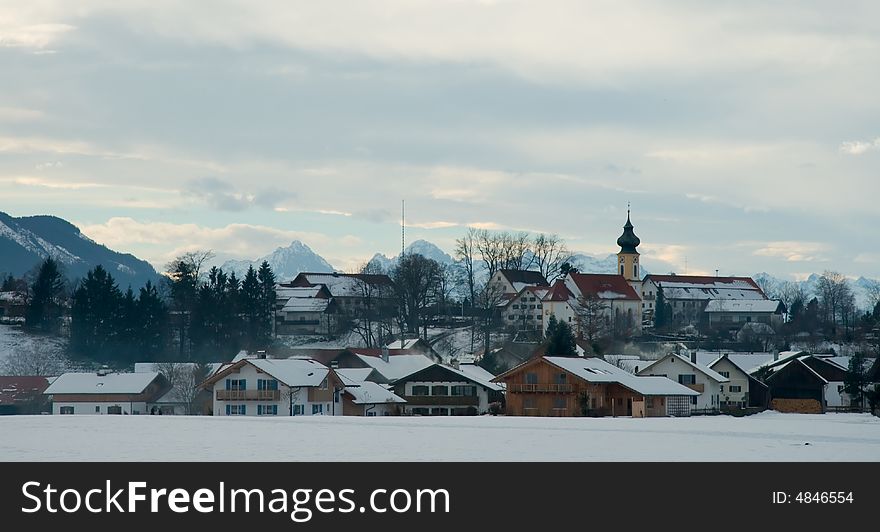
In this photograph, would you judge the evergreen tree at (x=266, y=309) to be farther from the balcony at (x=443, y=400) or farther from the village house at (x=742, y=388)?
the village house at (x=742, y=388)

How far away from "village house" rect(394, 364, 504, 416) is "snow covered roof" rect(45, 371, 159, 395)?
20918 mm

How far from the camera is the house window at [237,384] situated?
88206mm

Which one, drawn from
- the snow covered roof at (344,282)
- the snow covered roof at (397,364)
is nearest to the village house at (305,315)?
the snow covered roof at (344,282)

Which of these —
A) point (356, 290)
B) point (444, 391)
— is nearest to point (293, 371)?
point (444, 391)

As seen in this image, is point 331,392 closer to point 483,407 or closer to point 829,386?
point 483,407

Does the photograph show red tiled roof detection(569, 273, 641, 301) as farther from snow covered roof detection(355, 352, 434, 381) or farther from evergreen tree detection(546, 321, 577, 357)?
evergreen tree detection(546, 321, 577, 357)

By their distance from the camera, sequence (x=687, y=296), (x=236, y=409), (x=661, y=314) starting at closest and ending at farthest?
(x=236, y=409) < (x=661, y=314) < (x=687, y=296)

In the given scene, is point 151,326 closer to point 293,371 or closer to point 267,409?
point 293,371

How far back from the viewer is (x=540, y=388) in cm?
8819

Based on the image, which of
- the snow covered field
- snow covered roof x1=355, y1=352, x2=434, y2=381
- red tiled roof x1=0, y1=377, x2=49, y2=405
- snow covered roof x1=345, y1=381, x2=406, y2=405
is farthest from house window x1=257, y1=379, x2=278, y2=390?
the snow covered field

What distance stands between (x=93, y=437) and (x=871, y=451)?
25.9 m

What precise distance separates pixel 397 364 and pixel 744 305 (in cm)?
8538
